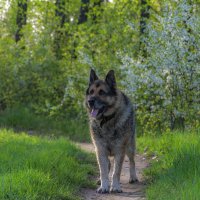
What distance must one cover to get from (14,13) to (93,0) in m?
4.08

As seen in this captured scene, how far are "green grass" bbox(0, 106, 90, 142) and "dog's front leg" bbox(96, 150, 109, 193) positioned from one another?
7.53 m

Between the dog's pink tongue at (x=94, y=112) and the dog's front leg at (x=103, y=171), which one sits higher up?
the dog's pink tongue at (x=94, y=112)

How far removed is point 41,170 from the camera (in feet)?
23.5

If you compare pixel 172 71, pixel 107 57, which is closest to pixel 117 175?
pixel 172 71

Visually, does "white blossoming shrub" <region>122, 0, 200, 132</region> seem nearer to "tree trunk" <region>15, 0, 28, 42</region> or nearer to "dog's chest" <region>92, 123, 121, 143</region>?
"dog's chest" <region>92, 123, 121, 143</region>

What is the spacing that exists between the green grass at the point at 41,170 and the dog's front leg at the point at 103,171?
36 centimetres

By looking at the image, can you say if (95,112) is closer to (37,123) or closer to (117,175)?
(117,175)

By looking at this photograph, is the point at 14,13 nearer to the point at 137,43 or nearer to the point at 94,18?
the point at 94,18

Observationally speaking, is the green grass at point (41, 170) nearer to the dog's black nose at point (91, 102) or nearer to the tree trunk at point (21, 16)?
the dog's black nose at point (91, 102)

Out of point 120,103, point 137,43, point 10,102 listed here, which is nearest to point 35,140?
point 120,103

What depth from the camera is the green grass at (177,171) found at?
19.1 feet

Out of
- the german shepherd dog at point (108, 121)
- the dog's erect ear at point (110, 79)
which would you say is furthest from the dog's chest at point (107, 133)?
the dog's erect ear at point (110, 79)

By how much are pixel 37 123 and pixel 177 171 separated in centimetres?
1011

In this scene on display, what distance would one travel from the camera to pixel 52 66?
18.6 m
